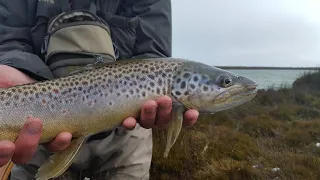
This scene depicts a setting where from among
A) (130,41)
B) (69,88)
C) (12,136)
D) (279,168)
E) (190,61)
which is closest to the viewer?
(12,136)

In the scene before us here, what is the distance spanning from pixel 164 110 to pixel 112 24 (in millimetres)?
1244

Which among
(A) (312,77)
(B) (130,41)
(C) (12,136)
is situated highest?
(B) (130,41)

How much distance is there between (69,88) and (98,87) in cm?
22

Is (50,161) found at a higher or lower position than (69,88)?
lower

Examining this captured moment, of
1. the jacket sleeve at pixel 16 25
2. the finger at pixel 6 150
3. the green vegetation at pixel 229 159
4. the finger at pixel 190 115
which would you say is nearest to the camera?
the finger at pixel 6 150

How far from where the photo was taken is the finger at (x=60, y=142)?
2.92 meters

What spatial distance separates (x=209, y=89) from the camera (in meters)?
3.20

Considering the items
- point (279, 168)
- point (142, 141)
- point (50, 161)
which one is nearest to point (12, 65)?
point (50, 161)

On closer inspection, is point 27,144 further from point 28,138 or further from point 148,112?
point 148,112

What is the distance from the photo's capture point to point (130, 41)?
394 cm

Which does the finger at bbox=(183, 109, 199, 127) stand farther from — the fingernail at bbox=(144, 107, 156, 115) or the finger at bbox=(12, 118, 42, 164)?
the finger at bbox=(12, 118, 42, 164)

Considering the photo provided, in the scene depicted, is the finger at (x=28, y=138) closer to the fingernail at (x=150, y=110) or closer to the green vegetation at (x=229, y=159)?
the fingernail at (x=150, y=110)

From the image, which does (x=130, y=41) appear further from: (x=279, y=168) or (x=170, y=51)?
(x=279, y=168)

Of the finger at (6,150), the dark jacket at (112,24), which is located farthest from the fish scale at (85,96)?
the dark jacket at (112,24)
